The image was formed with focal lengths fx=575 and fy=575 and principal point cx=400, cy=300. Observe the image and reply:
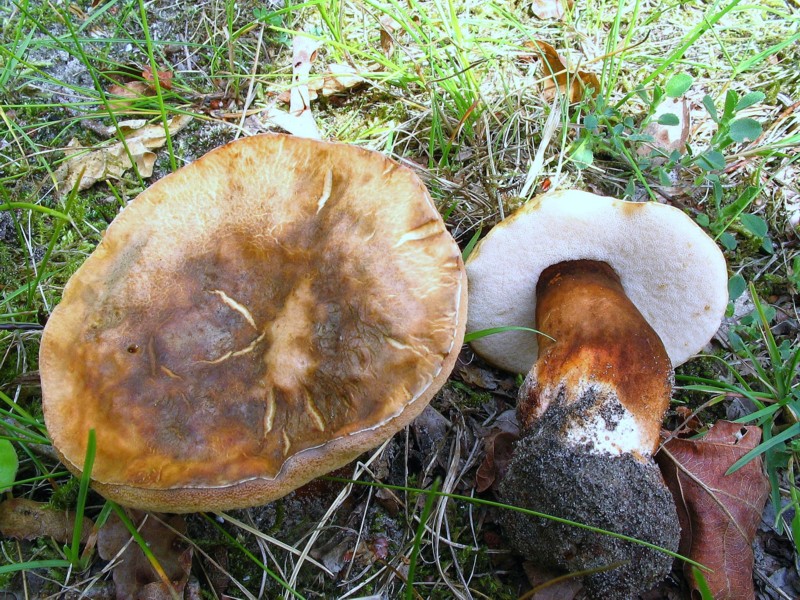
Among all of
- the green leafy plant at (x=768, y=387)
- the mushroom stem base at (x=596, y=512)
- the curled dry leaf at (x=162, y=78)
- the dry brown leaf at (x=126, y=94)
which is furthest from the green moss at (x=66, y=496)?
the green leafy plant at (x=768, y=387)

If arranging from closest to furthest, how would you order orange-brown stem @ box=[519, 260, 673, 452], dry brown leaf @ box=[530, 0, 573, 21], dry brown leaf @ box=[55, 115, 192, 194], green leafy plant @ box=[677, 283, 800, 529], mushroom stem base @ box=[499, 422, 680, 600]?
mushroom stem base @ box=[499, 422, 680, 600]
orange-brown stem @ box=[519, 260, 673, 452]
green leafy plant @ box=[677, 283, 800, 529]
dry brown leaf @ box=[55, 115, 192, 194]
dry brown leaf @ box=[530, 0, 573, 21]

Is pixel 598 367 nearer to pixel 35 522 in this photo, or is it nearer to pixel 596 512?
pixel 596 512

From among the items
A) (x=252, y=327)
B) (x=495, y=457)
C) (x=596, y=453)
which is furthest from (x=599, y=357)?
(x=252, y=327)

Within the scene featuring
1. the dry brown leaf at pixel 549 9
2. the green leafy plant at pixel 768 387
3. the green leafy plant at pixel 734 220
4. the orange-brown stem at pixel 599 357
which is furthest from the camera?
the dry brown leaf at pixel 549 9

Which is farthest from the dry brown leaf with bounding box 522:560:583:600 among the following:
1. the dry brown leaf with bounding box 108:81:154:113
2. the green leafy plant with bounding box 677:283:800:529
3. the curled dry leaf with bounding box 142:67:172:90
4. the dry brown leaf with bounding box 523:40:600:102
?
the curled dry leaf with bounding box 142:67:172:90

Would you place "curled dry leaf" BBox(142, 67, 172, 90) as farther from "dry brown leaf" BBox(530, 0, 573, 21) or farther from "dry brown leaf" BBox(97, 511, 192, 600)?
"dry brown leaf" BBox(97, 511, 192, 600)

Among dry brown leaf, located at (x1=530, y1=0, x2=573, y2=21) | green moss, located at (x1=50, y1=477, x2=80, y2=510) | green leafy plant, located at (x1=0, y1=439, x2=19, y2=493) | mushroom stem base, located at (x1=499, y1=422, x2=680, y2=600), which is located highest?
dry brown leaf, located at (x1=530, y1=0, x2=573, y2=21)

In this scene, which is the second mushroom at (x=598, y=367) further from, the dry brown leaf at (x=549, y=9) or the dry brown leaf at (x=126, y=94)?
the dry brown leaf at (x=126, y=94)
